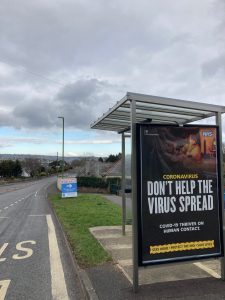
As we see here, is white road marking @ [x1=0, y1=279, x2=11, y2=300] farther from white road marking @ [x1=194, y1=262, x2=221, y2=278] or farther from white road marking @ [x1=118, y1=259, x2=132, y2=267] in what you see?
white road marking @ [x1=194, y1=262, x2=221, y2=278]

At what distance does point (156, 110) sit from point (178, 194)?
1620 millimetres

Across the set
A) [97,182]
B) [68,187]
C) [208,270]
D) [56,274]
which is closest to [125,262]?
[56,274]

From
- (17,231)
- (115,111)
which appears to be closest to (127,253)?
(115,111)

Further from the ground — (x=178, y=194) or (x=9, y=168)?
(x=9, y=168)

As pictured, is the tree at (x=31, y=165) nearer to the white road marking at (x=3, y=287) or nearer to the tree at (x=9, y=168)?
the tree at (x=9, y=168)

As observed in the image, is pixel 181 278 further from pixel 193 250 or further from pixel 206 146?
pixel 206 146

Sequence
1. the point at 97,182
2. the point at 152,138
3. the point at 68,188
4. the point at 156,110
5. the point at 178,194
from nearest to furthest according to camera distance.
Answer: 1. the point at 152,138
2. the point at 178,194
3. the point at 156,110
4. the point at 68,188
5. the point at 97,182

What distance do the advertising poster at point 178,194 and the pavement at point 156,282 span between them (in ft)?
1.03

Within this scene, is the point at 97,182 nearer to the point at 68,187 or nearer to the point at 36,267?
the point at 68,187

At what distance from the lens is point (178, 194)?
5.82m

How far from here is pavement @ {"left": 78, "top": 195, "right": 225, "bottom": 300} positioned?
5.24 m

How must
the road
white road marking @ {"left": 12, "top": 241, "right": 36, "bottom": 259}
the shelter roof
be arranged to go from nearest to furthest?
the shelter roof < the road < white road marking @ {"left": 12, "top": 241, "right": 36, "bottom": 259}

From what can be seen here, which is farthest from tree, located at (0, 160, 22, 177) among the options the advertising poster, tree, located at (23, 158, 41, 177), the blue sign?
the advertising poster

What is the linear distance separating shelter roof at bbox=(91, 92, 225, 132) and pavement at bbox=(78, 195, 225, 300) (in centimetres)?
240
